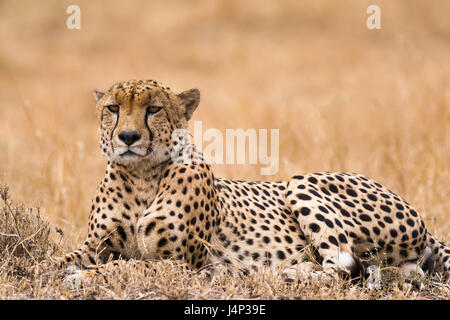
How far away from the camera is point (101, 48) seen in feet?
48.8

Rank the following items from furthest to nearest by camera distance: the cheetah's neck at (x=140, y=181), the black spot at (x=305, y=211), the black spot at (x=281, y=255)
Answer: the black spot at (x=305, y=211)
the black spot at (x=281, y=255)
the cheetah's neck at (x=140, y=181)

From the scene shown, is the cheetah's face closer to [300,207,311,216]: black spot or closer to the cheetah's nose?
the cheetah's nose

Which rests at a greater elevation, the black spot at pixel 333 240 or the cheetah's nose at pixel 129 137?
the cheetah's nose at pixel 129 137

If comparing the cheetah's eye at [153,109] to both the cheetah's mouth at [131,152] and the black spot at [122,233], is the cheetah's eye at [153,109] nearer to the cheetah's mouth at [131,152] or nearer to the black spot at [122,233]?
the cheetah's mouth at [131,152]

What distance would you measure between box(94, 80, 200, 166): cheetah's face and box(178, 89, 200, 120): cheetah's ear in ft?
0.18

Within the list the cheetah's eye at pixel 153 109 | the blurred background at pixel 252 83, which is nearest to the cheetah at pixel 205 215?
the cheetah's eye at pixel 153 109

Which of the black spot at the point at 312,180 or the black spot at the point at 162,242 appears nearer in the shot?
the black spot at the point at 162,242

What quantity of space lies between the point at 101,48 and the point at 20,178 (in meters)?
8.26

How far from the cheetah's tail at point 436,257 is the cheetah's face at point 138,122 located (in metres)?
1.71

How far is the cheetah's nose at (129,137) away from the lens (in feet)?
12.2

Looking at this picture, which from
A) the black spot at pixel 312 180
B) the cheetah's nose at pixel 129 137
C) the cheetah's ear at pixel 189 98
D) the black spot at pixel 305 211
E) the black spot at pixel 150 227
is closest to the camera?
the cheetah's nose at pixel 129 137


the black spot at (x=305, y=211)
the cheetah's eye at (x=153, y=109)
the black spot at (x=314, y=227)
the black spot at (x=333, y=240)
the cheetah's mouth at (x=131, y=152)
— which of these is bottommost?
the black spot at (x=333, y=240)

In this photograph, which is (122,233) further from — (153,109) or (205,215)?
(153,109)
